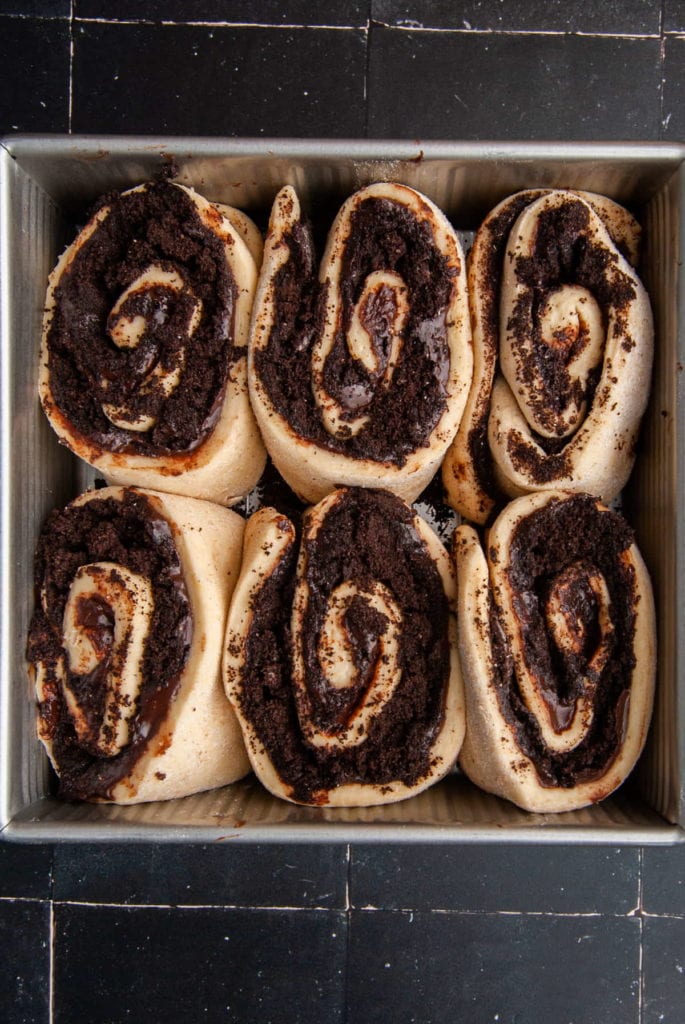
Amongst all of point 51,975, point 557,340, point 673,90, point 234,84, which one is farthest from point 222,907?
point 673,90

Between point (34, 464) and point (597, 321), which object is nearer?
point (597, 321)

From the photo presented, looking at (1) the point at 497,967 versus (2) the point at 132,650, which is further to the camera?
(1) the point at 497,967

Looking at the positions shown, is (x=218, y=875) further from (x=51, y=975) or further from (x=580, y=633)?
(x=580, y=633)

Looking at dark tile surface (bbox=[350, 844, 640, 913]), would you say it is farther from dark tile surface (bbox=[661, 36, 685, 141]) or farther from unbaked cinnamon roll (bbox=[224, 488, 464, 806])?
dark tile surface (bbox=[661, 36, 685, 141])

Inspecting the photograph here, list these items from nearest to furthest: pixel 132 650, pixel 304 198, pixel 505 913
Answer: pixel 132 650, pixel 304 198, pixel 505 913

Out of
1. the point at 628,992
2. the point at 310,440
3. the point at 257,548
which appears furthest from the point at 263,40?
the point at 628,992

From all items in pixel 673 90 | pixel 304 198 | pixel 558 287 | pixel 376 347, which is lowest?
pixel 376 347

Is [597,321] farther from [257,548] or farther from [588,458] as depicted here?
[257,548]
